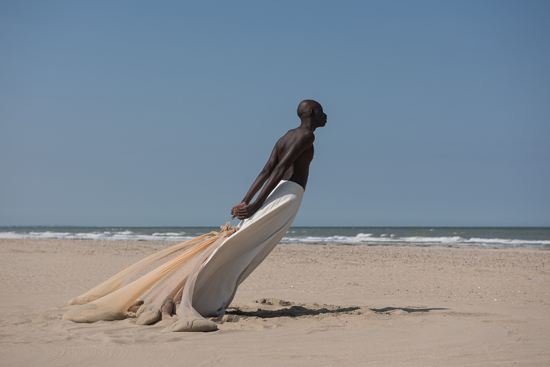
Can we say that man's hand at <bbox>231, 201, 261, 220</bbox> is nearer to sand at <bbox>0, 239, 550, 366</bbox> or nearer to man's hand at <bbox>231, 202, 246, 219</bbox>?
man's hand at <bbox>231, 202, 246, 219</bbox>

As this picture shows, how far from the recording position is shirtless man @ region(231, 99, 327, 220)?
529cm

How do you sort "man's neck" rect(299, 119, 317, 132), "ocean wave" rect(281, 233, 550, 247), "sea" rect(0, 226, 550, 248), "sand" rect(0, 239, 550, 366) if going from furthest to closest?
"sea" rect(0, 226, 550, 248) → "ocean wave" rect(281, 233, 550, 247) → "man's neck" rect(299, 119, 317, 132) → "sand" rect(0, 239, 550, 366)

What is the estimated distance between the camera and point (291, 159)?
17.3ft

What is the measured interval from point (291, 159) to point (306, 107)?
0.81 m

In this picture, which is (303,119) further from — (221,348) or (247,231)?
(221,348)


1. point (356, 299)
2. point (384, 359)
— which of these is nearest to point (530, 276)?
point (356, 299)

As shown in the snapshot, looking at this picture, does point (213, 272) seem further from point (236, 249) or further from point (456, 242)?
point (456, 242)

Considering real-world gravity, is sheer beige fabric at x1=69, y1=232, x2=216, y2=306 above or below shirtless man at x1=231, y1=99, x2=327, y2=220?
below

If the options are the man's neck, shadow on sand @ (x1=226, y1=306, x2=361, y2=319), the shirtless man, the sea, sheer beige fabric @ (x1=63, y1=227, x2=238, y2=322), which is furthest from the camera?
the sea

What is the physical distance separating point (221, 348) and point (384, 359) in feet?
4.59

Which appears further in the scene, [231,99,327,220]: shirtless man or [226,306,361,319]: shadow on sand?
[226,306,361,319]: shadow on sand

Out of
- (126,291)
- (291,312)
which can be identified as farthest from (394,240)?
(126,291)

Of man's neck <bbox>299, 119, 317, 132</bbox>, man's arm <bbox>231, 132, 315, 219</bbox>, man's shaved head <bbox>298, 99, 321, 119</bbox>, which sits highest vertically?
man's shaved head <bbox>298, 99, 321, 119</bbox>

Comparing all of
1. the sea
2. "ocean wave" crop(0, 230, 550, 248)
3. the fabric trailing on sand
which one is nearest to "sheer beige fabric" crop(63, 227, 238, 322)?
the fabric trailing on sand
